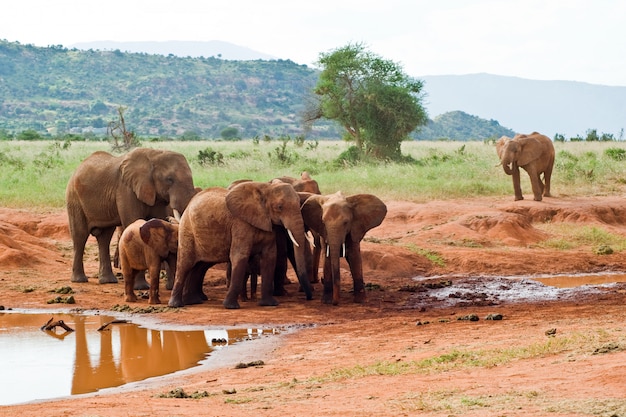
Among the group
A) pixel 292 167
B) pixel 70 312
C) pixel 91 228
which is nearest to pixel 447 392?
pixel 70 312

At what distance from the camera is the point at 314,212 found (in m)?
15.9

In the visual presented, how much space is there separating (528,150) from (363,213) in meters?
13.5

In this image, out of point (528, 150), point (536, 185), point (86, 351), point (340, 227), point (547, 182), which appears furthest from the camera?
point (547, 182)

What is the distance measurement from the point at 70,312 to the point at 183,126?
321 feet

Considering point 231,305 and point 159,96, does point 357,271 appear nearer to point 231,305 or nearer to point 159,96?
point 231,305

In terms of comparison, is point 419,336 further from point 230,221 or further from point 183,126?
point 183,126

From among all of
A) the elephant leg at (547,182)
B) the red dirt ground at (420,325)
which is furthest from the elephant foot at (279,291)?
the elephant leg at (547,182)

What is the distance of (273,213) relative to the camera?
15.1 meters

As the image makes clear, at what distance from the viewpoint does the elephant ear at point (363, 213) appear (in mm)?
15703

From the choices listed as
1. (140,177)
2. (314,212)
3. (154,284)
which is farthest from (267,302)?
(140,177)

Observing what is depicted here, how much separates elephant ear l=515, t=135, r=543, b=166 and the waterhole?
15964 millimetres

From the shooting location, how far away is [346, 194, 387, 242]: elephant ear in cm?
1570

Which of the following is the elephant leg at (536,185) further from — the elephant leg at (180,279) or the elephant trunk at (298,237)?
the elephant leg at (180,279)

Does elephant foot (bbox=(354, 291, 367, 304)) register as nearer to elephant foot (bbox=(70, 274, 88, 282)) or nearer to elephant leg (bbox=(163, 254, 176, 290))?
elephant leg (bbox=(163, 254, 176, 290))
